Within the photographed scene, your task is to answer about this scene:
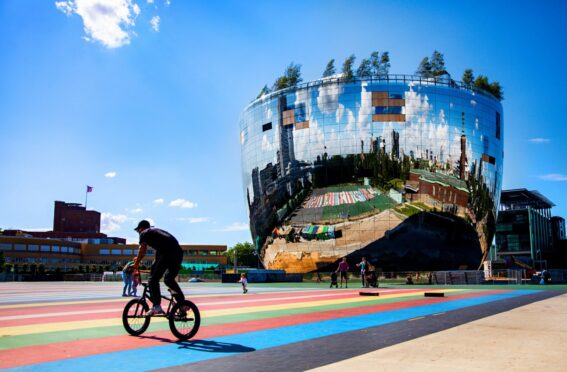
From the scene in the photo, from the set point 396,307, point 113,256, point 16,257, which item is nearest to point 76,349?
point 396,307

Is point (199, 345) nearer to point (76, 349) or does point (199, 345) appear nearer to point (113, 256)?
point (76, 349)

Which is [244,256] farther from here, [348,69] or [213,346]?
[213,346]

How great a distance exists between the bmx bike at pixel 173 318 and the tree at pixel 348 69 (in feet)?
186

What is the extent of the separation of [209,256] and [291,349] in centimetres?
16840

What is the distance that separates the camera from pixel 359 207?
2351 inches

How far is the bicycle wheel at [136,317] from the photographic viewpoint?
900cm

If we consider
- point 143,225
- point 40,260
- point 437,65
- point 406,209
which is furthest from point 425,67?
point 40,260

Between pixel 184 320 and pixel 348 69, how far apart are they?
58.8m

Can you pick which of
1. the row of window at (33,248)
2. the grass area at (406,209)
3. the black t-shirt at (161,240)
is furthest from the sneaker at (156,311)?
the row of window at (33,248)

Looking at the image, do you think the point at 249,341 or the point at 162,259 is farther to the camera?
the point at 162,259

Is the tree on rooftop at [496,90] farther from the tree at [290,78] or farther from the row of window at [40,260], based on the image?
the row of window at [40,260]

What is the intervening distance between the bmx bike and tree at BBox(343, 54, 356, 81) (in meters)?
56.6

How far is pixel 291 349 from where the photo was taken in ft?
25.0

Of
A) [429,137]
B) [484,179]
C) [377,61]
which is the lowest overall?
[484,179]
